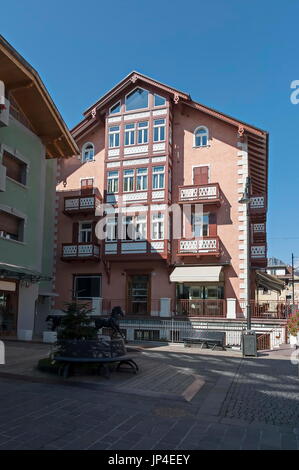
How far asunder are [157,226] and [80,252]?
5291 mm

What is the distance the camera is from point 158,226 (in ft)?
85.3

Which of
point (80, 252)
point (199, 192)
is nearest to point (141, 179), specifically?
point (199, 192)

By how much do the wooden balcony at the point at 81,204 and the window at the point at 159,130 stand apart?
17.9 ft

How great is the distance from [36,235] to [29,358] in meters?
10.00

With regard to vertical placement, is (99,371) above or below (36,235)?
below

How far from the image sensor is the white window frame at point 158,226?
2575 cm

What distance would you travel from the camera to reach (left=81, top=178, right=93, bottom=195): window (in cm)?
2852

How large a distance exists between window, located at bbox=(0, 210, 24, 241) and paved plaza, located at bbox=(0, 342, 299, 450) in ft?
27.5

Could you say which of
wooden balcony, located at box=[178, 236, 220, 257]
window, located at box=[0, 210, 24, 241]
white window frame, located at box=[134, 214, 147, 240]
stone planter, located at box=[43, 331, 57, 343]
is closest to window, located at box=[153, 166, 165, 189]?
white window frame, located at box=[134, 214, 147, 240]

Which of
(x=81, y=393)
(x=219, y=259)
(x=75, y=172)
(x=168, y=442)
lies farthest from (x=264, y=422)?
(x=75, y=172)

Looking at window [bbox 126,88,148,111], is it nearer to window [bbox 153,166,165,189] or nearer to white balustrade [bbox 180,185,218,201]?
window [bbox 153,166,165,189]

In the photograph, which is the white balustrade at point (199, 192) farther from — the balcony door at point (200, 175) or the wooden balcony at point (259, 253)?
the wooden balcony at point (259, 253)

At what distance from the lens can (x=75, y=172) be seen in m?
29.3
